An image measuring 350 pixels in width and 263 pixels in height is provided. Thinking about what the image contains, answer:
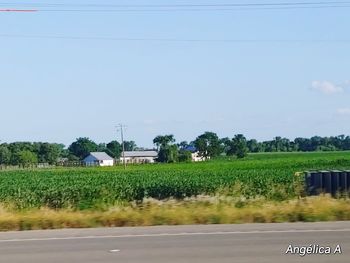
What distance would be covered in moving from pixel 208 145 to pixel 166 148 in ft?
76.9

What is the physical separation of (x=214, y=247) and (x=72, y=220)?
627cm

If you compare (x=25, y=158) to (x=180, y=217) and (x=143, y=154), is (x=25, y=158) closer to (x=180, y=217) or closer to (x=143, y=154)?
(x=143, y=154)

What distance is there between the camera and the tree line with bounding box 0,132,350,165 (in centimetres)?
14625

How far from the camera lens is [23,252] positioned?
12977mm

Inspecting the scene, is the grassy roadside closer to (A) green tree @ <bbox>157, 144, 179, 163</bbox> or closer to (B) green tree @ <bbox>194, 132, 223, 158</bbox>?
(A) green tree @ <bbox>157, 144, 179, 163</bbox>

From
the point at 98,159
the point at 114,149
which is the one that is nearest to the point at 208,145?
the point at 98,159

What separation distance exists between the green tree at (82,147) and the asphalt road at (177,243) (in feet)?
545

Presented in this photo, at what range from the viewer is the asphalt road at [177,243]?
11.5 meters

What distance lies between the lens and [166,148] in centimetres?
14712

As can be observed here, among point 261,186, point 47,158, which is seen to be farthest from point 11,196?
point 47,158

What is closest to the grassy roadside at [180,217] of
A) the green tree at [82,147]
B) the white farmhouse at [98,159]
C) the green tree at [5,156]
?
the green tree at [5,156]

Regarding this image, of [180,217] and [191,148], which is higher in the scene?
[191,148]

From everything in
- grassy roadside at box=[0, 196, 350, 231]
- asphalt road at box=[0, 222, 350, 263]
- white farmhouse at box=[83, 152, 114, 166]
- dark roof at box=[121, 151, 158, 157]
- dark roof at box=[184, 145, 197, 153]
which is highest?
dark roof at box=[184, 145, 197, 153]

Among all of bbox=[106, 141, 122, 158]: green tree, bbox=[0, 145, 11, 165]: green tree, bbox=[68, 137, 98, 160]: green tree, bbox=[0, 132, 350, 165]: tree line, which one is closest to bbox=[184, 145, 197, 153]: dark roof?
bbox=[0, 132, 350, 165]: tree line
